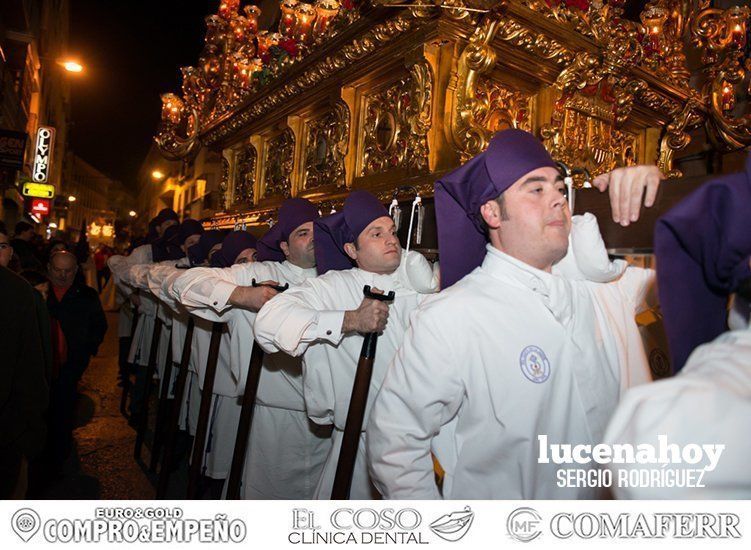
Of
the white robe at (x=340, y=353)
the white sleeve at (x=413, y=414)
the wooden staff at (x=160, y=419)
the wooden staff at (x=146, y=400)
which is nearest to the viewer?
the white sleeve at (x=413, y=414)

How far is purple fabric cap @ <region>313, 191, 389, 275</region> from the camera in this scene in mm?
2920

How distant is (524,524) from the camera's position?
1.61 m

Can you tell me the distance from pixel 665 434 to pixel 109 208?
74.3 meters

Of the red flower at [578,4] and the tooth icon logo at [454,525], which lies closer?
the tooth icon logo at [454,525]

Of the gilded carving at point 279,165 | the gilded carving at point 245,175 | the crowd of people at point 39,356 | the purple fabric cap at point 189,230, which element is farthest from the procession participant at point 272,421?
the purple fabric cap at point 189,230

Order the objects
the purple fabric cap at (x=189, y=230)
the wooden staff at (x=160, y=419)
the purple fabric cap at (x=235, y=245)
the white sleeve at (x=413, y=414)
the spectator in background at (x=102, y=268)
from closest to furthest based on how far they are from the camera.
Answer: the white sleeve at (x=413, y=414), the purple fabric cap at (x=235, y=245), the wooden staff at (x=160, y=419), the purple fabric cap at (x=189, y=230), the spectator in background at (x=102, y=268)

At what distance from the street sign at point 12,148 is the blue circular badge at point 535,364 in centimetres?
1365

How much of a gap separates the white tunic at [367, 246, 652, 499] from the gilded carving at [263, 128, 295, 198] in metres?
3.45

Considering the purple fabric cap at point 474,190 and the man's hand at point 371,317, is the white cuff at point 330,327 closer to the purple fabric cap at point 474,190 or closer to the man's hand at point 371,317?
the man's hand at point 371,317

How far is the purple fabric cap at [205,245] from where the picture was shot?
18.9 feet

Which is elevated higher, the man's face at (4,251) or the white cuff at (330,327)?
the man's face at (4,251)

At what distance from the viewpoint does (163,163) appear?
81.8 feet

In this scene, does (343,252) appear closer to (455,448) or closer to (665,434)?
(455,448)

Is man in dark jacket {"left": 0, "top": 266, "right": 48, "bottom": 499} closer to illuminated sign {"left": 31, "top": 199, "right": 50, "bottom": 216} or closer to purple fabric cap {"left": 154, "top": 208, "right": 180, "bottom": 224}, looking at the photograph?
purple fabric cap {"left": 154, "top": 208, "right": 180, "bottom": 224}
